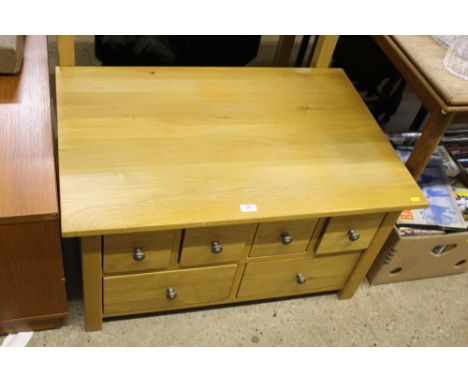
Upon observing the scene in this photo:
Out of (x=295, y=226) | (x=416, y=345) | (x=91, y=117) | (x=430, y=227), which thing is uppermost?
(x=91, y=117)

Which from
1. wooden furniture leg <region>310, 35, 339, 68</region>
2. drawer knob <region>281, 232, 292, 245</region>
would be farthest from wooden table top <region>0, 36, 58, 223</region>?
wooden furniture leg <region>310, 35, 339, 68</region>

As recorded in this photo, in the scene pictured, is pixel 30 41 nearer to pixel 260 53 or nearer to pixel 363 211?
pixel 363 211

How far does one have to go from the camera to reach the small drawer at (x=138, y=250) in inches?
41.6

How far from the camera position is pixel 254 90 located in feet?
4.40

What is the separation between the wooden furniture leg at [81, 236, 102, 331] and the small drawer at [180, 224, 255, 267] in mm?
191

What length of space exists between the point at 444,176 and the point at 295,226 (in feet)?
2.06

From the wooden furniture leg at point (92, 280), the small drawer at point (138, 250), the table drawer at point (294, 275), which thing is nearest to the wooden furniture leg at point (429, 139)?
the table drawer at point (294, 275)

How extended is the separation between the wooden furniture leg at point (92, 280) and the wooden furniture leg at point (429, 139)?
81 cm

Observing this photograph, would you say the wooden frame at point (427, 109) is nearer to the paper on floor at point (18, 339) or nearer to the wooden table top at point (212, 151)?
the wooden table top at point (212, 151)

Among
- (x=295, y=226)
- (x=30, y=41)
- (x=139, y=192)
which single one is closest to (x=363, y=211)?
(x=295, y=226)

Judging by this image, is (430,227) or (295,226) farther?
(430,227)

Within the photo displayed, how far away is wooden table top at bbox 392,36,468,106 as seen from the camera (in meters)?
1.11

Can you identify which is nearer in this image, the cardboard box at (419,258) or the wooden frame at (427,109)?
→ the wooden frame at (427,109)

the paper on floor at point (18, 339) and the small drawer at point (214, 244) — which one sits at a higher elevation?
the small drawer at point (214, 244)
